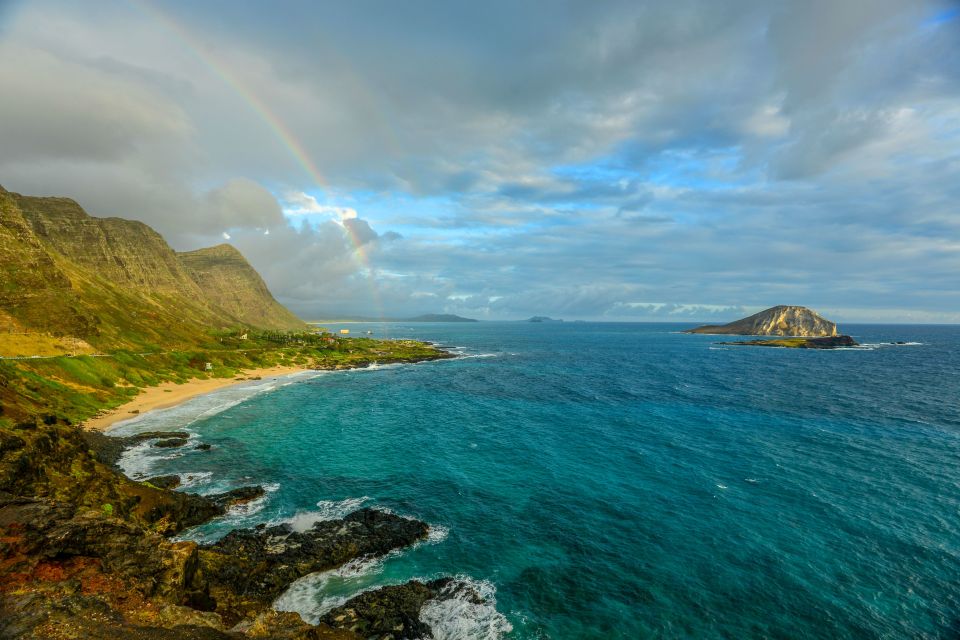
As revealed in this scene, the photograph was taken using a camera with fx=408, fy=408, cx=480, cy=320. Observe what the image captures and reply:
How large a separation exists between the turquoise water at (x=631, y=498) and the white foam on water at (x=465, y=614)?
0.54 feet

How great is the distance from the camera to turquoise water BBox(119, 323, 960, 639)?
24016mm

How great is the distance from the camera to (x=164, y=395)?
81.8 m

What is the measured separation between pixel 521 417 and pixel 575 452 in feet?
61.9

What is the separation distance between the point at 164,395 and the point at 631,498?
8890 cm

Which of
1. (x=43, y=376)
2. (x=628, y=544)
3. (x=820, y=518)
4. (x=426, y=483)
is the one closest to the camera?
(x=628, y=544)

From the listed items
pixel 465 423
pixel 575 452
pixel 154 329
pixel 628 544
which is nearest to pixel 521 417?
pixel 465 423

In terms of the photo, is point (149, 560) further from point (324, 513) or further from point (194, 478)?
point (194, 478)

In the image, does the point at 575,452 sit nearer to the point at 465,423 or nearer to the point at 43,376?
the point at 465,423

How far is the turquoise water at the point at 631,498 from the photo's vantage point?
Result: 2402 cm

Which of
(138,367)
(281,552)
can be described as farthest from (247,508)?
(138,367)

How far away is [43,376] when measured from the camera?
6175cm

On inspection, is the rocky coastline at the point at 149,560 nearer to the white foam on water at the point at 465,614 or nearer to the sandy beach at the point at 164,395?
the white foam on water at the point at 465,614

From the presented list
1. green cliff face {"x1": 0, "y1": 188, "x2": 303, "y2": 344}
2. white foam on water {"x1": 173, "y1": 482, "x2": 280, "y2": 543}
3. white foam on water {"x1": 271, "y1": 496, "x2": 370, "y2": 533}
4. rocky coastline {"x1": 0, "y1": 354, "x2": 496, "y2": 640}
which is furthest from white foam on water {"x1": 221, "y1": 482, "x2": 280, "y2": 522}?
green cliff face {"x1": 0, "y1": 188, "x2": 303, "y2": 344}

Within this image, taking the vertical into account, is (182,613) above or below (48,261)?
below
